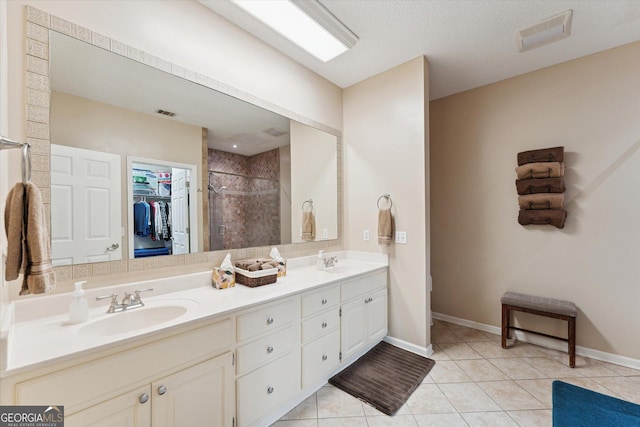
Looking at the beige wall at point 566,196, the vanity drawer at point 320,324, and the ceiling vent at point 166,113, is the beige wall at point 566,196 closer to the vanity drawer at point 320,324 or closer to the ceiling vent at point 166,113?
the vanity drawer at point 320,324

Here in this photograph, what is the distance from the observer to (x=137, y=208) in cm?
159

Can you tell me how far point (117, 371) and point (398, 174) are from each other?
2.46 metres

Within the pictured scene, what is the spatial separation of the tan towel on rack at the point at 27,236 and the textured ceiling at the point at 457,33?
5.48ft

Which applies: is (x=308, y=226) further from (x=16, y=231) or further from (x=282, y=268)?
(x=16, y=231)

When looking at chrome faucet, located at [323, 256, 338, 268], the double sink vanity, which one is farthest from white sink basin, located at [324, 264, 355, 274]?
the double sink vanity

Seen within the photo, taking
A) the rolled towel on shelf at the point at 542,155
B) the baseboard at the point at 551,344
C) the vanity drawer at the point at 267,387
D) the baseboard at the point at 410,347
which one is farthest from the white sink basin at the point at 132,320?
the rolled towel on shelf at the point at 542,155

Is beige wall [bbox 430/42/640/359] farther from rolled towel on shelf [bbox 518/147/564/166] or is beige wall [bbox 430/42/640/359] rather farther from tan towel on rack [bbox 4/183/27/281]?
tan towel on rack [bbox 4/183/27/281]

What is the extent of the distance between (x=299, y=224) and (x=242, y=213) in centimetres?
63

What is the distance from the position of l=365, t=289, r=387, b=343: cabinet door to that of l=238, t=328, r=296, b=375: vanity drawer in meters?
0.95

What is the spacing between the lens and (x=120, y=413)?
1.09 meters

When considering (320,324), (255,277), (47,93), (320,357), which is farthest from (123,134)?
(320,357)

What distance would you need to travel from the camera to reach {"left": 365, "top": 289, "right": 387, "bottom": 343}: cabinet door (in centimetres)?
246

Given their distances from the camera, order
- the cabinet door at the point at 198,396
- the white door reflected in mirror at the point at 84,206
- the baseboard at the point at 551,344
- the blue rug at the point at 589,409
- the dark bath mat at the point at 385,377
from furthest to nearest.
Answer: the baseboard at the point at 551,344 → the dark bath mat at the point at 385,377 → the blue rug at the point at 589,409 → the white door reflected in mirror at the point at 84,206 → the cabinet door at the point at 198,396

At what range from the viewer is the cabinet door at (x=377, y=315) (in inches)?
97.0
